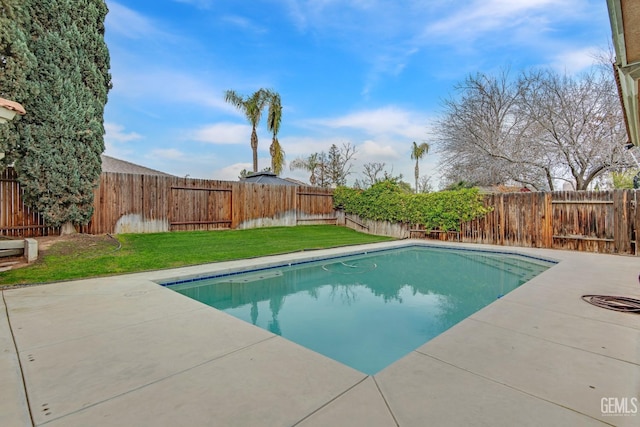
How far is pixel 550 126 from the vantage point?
1105cm

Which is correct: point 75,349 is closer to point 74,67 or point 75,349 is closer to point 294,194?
point 74,67

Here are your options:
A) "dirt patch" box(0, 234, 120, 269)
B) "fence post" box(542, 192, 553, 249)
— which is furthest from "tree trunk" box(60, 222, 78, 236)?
"fence post" box(542, 192, 553, 249)

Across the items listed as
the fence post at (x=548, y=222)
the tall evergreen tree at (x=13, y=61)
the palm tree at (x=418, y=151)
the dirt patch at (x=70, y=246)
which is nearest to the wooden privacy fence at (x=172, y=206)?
the dirt patch at (x=70, y=246)

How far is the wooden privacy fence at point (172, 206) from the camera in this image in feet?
22.4

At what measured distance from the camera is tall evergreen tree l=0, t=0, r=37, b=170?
217 inches

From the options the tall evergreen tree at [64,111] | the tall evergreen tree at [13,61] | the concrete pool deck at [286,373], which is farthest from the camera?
the tall evergreen tree at [64,111]

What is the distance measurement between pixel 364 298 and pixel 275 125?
16.0 metres

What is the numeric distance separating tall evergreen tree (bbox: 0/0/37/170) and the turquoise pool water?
4733mm

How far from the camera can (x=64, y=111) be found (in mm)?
6602

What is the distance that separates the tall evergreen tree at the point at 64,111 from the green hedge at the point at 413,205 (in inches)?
361

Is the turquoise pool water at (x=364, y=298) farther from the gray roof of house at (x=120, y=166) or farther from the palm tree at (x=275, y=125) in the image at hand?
the palm tree at (x=275, y=125)

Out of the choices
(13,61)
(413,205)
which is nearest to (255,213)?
(413,205)

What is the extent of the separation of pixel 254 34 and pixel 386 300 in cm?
943

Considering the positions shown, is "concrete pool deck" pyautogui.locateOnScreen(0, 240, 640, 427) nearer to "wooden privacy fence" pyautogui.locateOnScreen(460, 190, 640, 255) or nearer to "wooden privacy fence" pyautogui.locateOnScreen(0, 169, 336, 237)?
"wooden privacy fence" pyautogui.locateOnScreen(0, 169, 336, 237)
